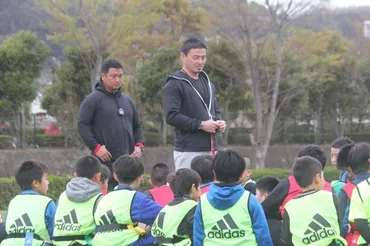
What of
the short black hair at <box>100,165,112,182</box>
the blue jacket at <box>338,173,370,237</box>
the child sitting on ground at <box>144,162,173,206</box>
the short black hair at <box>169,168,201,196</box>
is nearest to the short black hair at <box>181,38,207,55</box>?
the child sitting on ground at <box>144,162,173,206</box>

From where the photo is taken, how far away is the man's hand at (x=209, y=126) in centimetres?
594

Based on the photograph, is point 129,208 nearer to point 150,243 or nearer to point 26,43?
point 150,243

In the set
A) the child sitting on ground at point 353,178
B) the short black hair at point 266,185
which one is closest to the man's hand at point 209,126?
the short black hair at point 266,185

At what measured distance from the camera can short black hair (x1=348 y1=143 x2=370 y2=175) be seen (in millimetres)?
5211

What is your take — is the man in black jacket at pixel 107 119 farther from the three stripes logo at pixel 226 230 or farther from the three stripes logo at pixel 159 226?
the three stripes logo at pixel 226 230

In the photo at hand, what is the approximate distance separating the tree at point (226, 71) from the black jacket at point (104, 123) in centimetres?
1392

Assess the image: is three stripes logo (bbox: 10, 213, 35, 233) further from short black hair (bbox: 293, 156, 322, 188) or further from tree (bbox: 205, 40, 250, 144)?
tree (bbox: 205, 40, 250, 144)

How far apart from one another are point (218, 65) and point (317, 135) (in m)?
5.44

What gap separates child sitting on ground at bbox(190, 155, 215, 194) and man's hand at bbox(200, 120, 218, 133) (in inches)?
16.6

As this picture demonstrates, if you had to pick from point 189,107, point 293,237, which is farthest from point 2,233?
point 293,237

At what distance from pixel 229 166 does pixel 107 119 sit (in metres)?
2.01

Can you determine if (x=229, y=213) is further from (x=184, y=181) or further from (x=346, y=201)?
→ (x=346, y=201)

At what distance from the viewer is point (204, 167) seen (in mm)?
5527

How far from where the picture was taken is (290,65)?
826 inches
